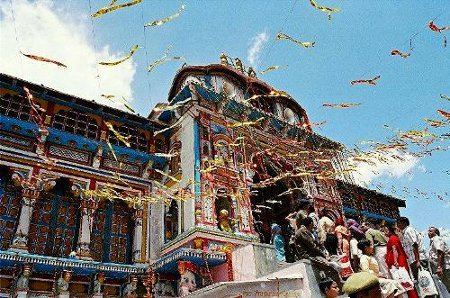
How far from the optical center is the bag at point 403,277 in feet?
18.6

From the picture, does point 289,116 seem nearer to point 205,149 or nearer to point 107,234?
point 205,149

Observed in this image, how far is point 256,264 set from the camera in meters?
8.28

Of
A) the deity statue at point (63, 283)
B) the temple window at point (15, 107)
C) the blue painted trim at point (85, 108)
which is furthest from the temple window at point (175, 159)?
the temple window at point (15, 107)

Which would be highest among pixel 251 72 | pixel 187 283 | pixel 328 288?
pixel 251 72

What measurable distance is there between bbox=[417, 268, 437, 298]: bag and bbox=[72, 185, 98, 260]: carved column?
8828 millimetres

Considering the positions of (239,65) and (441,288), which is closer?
(441,288)

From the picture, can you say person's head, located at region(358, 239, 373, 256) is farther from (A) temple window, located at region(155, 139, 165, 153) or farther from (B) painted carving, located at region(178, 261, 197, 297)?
(A) temple window, located at region(155, 139, 165, 153)

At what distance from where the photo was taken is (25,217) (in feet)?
33.6

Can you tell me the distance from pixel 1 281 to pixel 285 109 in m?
13.4

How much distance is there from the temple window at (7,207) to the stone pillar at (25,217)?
0.85 feet

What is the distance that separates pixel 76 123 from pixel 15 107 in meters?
1.88

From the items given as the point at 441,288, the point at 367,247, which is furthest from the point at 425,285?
the point at 367,247

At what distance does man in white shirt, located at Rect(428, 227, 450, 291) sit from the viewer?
6742 mm

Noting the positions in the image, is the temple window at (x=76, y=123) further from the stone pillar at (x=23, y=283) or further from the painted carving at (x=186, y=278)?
the painted carving at (x=186, y=278)
